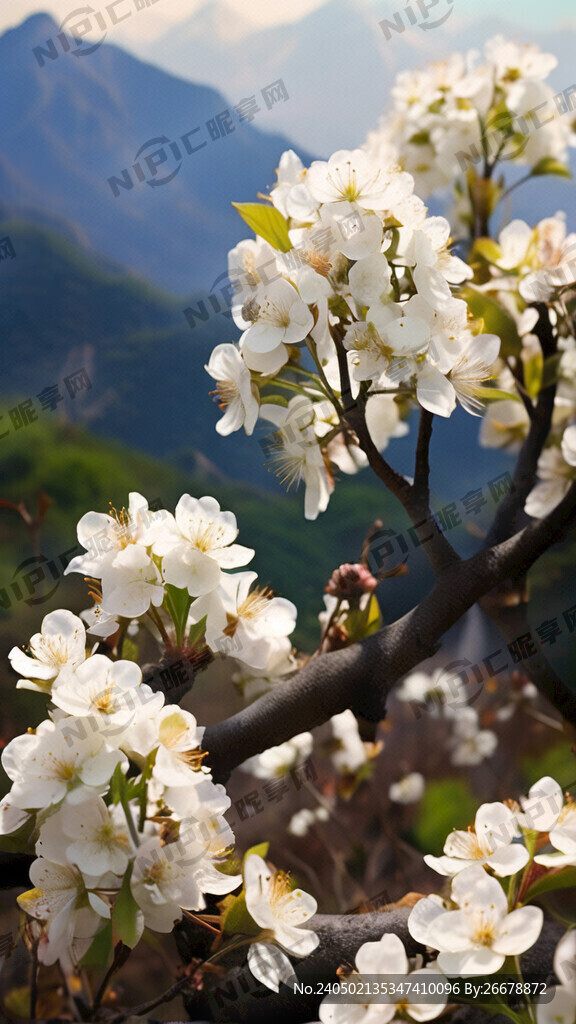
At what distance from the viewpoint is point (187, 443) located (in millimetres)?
1553

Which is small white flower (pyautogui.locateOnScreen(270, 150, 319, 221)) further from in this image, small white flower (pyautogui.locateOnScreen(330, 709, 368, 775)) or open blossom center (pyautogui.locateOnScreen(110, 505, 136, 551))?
small white flower (pyautogui.locateOnScreen(330, 709, 368, 775))

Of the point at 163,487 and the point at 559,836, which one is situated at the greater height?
the point at 163,487

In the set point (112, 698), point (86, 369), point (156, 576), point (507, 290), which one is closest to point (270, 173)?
point (86, 369)

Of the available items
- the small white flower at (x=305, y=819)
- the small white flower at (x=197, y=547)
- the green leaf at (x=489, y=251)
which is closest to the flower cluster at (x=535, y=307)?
the green leaf at (x=489, y=251)

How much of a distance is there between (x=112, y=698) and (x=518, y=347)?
590 mm

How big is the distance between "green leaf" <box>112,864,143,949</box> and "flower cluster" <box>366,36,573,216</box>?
930 mm

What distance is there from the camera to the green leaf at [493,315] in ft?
2.69

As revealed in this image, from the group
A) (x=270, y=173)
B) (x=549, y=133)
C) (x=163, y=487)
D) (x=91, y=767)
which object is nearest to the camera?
(x=91, y=767)

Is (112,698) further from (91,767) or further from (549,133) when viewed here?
(549,133)

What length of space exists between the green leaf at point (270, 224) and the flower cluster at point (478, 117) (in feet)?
1.66

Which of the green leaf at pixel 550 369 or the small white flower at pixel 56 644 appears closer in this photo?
the small white flower at pixel 56 644

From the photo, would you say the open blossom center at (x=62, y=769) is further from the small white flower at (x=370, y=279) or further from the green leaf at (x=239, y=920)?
the small white flower at (x=370, y=279)

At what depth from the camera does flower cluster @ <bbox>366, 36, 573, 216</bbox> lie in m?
1.05

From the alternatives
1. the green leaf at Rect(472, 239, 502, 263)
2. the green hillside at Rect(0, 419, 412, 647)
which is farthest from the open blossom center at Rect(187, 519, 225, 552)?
the green hillside at Rect(0, 419, 412, 647)
